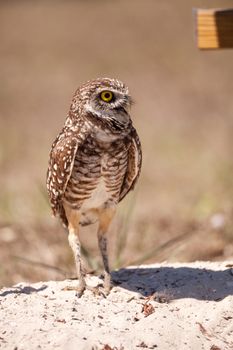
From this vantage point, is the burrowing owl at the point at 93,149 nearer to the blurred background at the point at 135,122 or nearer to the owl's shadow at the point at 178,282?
the owl's shadow at the point at 178,282

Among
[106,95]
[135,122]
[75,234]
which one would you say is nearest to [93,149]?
[106,95]

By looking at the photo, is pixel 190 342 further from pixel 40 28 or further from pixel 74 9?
pixel 74 9

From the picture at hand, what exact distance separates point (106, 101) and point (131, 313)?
1.36 m

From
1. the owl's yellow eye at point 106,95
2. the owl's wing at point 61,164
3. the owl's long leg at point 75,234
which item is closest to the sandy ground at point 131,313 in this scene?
the owl's long leg at point 75,234

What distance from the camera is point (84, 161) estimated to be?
15.5 feet

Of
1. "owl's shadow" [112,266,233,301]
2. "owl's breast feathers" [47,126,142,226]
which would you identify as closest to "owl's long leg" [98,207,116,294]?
"owl's shadow" [112,266,233,301]

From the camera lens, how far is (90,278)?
17.1 feet

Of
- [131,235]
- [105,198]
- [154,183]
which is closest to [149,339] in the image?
[105,198]

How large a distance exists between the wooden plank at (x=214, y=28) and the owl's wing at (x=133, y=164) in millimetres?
828

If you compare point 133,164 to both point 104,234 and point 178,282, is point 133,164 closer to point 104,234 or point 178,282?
point 104,234

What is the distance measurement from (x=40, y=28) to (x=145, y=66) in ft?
15.5

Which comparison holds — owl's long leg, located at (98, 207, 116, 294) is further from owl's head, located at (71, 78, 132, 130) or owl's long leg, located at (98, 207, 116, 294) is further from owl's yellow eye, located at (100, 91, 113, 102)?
owl's yellow eye, located at (100, 91, 113, 102)

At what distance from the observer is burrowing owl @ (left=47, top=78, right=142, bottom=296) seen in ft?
15.3

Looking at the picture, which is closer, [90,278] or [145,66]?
[90,278]
